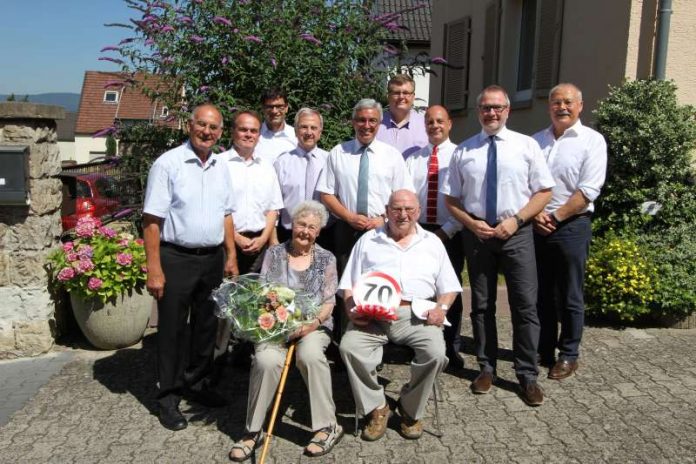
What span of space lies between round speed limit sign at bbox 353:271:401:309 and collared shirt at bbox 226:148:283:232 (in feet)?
3.76

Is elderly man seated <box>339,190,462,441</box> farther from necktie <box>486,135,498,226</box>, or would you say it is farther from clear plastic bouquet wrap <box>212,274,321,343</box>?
necktie <box>486,135,498,226</box>

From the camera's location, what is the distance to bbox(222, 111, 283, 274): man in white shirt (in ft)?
17.0

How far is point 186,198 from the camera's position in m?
4.52

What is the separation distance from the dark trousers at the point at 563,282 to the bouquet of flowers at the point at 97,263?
10.7 feet

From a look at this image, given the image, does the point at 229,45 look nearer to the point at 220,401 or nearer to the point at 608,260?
the point at 220,401

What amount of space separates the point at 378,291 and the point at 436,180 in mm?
1330

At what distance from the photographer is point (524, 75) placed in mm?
11117

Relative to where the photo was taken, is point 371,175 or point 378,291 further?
point 371,175

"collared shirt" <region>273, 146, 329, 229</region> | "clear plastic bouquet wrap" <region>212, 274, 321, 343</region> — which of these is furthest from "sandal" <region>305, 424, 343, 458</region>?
"collared shirt" <region>273, 146, 329, 229</region>

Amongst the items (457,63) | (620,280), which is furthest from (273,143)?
(457,63)

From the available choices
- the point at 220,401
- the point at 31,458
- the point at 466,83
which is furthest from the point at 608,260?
the point at 466,83

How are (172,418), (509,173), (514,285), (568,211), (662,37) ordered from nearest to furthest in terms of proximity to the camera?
(172,418) < (509,173) < (514,285) < (568,211) < (662,37)

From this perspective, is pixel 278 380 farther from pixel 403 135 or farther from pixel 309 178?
pixel 403 135

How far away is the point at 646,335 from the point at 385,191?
308 cm
